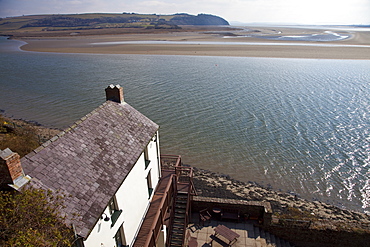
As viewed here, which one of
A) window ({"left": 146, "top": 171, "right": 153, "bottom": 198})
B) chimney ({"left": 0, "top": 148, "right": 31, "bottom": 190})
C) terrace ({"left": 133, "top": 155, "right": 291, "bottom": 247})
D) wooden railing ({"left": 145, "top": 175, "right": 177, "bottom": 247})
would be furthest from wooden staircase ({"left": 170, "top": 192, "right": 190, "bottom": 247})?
chimney ({"left": 0, "top": 148, "right": 31, "bottom": 190})

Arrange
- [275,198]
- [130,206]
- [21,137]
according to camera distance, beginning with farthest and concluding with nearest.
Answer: [21,137] < [275,198] < [130,206]

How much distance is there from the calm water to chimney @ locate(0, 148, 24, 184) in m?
17.5

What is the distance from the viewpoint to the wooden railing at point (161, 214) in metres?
10.7

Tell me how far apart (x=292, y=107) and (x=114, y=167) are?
2957 cm

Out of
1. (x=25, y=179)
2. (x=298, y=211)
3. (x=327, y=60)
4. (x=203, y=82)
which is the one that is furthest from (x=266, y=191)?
(x=327, y=60)

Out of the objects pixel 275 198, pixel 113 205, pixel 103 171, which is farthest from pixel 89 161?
pixel 275 198

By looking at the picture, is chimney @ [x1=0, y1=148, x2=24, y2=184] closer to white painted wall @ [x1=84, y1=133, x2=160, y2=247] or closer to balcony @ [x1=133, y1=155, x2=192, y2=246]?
white painted wall @ [x1=84, y1=133, x2=160, y2=247]

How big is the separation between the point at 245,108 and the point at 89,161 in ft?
87.7

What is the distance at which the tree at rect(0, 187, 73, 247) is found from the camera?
235 inches

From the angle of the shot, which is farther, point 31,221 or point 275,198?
point 275,198

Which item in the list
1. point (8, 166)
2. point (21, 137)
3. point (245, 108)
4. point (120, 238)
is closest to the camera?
point (8, 166)

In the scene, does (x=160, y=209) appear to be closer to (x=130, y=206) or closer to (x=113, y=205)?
(x=130, y=206)

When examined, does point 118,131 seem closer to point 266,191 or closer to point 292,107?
point 266,191

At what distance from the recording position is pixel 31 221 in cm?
647
